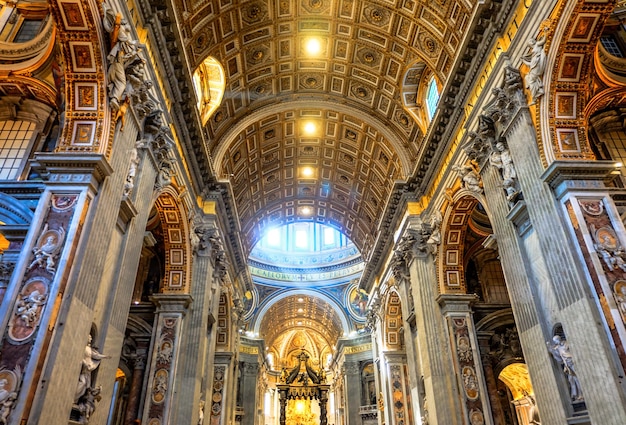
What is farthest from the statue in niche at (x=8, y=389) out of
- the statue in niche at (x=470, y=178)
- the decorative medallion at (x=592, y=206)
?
the statue in niche at (x=470, y=178)

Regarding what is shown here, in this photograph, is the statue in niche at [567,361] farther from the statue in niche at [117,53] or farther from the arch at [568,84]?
the statue in niche at [117,53]

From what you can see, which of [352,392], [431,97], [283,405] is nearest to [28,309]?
[431,97]

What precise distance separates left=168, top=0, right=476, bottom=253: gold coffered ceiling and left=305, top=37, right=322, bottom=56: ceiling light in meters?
0.12

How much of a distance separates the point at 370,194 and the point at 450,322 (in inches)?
343

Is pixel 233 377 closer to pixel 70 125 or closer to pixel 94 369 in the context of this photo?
pixel 94 369

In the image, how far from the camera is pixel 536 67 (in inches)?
298

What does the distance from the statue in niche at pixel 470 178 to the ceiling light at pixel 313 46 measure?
6.96 metres

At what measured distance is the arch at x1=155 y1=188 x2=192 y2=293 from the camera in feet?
39.7

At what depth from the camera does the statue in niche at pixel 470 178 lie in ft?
33.2

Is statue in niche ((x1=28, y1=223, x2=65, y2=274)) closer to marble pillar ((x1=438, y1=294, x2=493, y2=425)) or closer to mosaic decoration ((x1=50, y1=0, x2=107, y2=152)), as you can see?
mosaic decoration ((x1=50, y1=0, x2=107, y2=152))

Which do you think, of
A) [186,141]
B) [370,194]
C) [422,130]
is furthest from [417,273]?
[186,141]

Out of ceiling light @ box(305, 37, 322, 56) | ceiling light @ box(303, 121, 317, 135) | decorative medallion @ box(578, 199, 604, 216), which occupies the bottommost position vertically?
decorative medallion @ box(578, 199, 604, 216)

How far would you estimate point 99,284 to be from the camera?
21.9 feet

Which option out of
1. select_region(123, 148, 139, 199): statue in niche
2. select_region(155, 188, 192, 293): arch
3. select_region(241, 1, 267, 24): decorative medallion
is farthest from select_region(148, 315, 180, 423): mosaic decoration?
select_region(241, 1, 267, 24): decorative medallion
